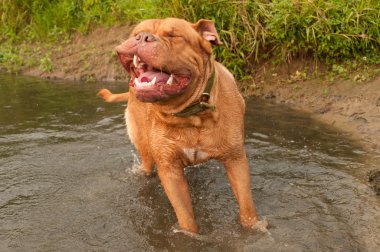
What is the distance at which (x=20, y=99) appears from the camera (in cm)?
667

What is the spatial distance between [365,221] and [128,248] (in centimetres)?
164

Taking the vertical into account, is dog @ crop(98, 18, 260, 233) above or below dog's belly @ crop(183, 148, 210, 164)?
above

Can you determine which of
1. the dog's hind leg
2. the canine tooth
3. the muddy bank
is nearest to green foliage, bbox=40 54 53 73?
the muddy bank

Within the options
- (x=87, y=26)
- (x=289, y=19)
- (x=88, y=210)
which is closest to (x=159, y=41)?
(x=88, y=210)

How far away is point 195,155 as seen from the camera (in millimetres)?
2992

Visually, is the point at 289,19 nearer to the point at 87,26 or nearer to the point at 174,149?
the point at 174,149

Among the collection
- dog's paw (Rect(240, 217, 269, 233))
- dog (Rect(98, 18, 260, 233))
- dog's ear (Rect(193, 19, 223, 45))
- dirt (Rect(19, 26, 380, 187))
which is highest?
dog's ear (Rect(193, 19, 223, 45))

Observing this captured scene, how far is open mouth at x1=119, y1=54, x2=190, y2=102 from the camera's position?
257 centimetres

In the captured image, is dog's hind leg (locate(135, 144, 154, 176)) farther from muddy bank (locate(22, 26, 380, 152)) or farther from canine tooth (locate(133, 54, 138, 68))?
muddy bank (locate(22, 26, 380, 152))

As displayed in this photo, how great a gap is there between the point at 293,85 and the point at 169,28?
145 inches

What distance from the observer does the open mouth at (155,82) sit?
2.57 m

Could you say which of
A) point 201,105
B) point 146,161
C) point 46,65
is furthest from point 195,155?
point 46,65

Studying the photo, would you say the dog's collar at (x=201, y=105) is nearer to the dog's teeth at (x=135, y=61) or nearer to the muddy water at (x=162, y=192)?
the dog's teeth at (x=135, y=61)

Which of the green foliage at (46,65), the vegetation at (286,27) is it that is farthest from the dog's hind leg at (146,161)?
the green foliage at (46,65)
